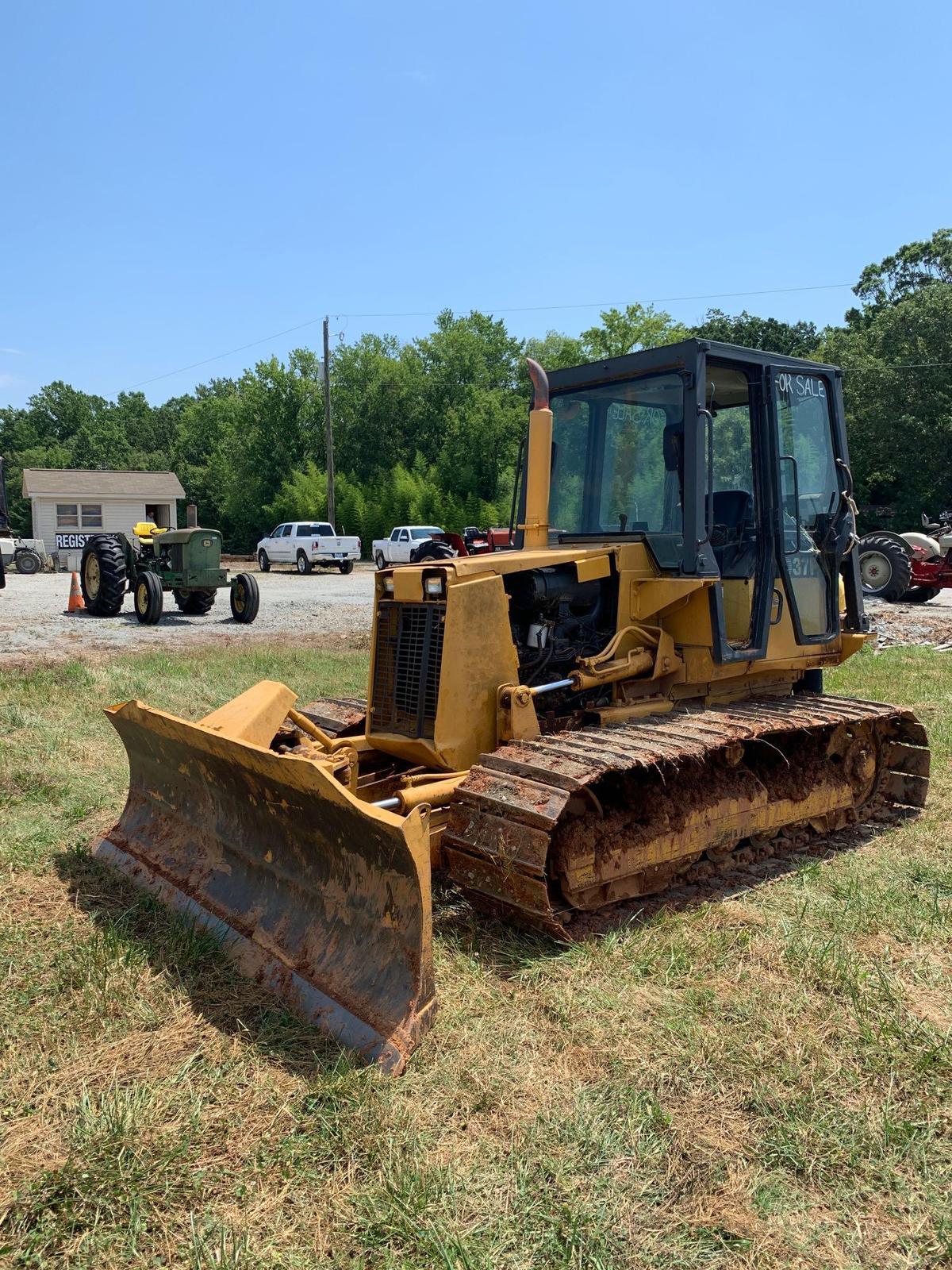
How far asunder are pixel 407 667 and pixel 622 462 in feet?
6.39

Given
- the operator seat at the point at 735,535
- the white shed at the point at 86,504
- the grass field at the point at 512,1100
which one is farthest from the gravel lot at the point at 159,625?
the white shed at the point at 86,504

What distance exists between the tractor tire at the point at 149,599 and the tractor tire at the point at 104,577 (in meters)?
0.74

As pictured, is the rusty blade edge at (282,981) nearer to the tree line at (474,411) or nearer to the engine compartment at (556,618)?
the engine compartment at (556,618)

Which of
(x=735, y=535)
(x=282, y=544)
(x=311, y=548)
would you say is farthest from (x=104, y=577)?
(x=282, y=544)

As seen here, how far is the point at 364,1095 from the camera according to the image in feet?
10.6

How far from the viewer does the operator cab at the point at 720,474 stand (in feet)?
18.4

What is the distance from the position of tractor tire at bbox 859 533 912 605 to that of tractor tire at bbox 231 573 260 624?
12007 millimetres

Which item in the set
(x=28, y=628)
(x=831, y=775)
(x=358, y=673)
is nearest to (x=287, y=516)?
(x=28, y=628)

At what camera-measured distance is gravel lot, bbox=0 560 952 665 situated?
46.5ft

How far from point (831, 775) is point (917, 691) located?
4.97 meters

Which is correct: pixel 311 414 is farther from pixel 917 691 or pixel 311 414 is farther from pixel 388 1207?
pixel 388 1207

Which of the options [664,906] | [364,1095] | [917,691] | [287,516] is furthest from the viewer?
[287,516]

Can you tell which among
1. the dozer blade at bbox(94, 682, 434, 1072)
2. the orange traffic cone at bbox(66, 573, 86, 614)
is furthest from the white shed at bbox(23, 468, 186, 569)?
the dozer blade at bbox(94, 682, 434, 1072)

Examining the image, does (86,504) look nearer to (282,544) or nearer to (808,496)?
(282,544)
